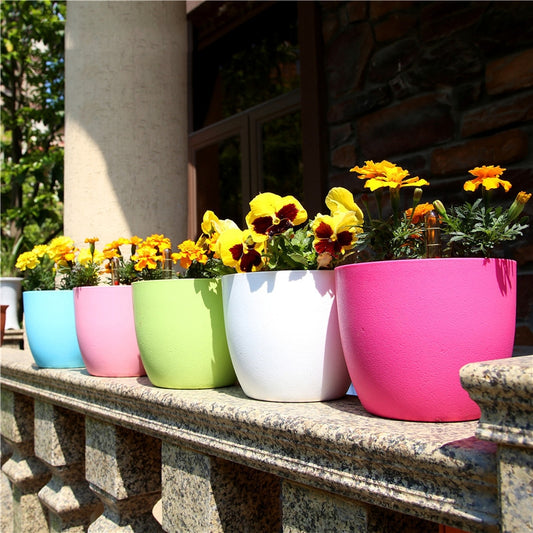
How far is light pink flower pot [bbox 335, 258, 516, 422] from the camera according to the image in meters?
0.69

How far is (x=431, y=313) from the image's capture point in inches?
27.5

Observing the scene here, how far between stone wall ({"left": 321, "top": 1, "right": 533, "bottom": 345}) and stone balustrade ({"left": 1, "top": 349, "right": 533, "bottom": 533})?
1.73 meters

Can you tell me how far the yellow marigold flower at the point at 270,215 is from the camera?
0.91 meters

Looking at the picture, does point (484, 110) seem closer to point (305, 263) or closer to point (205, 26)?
point (305, 263)

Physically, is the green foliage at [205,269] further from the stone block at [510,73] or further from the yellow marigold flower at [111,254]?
the stone block at [510,73]

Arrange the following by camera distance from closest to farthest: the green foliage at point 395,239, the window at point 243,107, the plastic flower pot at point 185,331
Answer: the green foliage at point 395,239
the plastic flower pot at point 185,331
the window at point 243,107

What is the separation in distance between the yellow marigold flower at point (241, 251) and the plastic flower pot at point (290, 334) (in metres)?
0.04

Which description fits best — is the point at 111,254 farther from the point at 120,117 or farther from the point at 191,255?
the point at 120,117

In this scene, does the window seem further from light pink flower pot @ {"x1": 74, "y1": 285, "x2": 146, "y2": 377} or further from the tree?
the tree

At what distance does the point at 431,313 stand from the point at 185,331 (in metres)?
0.49

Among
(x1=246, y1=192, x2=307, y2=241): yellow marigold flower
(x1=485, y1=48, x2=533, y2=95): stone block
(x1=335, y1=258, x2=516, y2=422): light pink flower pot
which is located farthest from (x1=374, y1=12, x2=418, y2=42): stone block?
(x1=335, y1=258, x2=516, y2=422): light pink flower pot

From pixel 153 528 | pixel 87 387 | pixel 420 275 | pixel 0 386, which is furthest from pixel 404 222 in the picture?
pixel 0 386

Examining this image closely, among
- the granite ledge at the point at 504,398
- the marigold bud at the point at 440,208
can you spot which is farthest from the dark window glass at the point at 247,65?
the granite ledge at the point at 504,398

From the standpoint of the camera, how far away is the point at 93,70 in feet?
10.3
